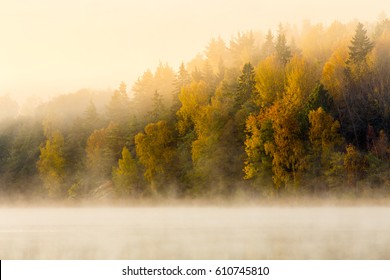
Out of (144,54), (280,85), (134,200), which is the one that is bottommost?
(134,200)

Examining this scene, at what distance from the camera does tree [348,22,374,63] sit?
6869 cm

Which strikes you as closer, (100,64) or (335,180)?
(335,180)

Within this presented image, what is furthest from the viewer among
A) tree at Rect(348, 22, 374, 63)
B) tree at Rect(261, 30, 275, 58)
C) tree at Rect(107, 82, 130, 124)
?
tree at Rect(261, 30, 275, 58)

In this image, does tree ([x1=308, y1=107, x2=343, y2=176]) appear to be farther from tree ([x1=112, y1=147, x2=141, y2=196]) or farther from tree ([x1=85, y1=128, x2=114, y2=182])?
tree ([x1=85, y1=128, x2=114, y2=182])

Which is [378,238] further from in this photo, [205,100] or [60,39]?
[60,39]

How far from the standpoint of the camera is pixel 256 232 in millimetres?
29641

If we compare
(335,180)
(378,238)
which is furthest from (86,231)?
(335,180)

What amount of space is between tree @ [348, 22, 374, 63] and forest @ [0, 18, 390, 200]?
11cm

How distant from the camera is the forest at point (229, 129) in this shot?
59312 mm

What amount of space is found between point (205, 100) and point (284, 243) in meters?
53.3

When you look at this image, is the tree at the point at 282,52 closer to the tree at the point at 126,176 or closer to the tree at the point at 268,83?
the tree at the point at 268,83

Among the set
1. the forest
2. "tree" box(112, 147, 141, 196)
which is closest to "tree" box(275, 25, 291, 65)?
the forest

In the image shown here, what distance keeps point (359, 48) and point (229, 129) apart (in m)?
16.1

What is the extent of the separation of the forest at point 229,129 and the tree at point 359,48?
0.11 m
